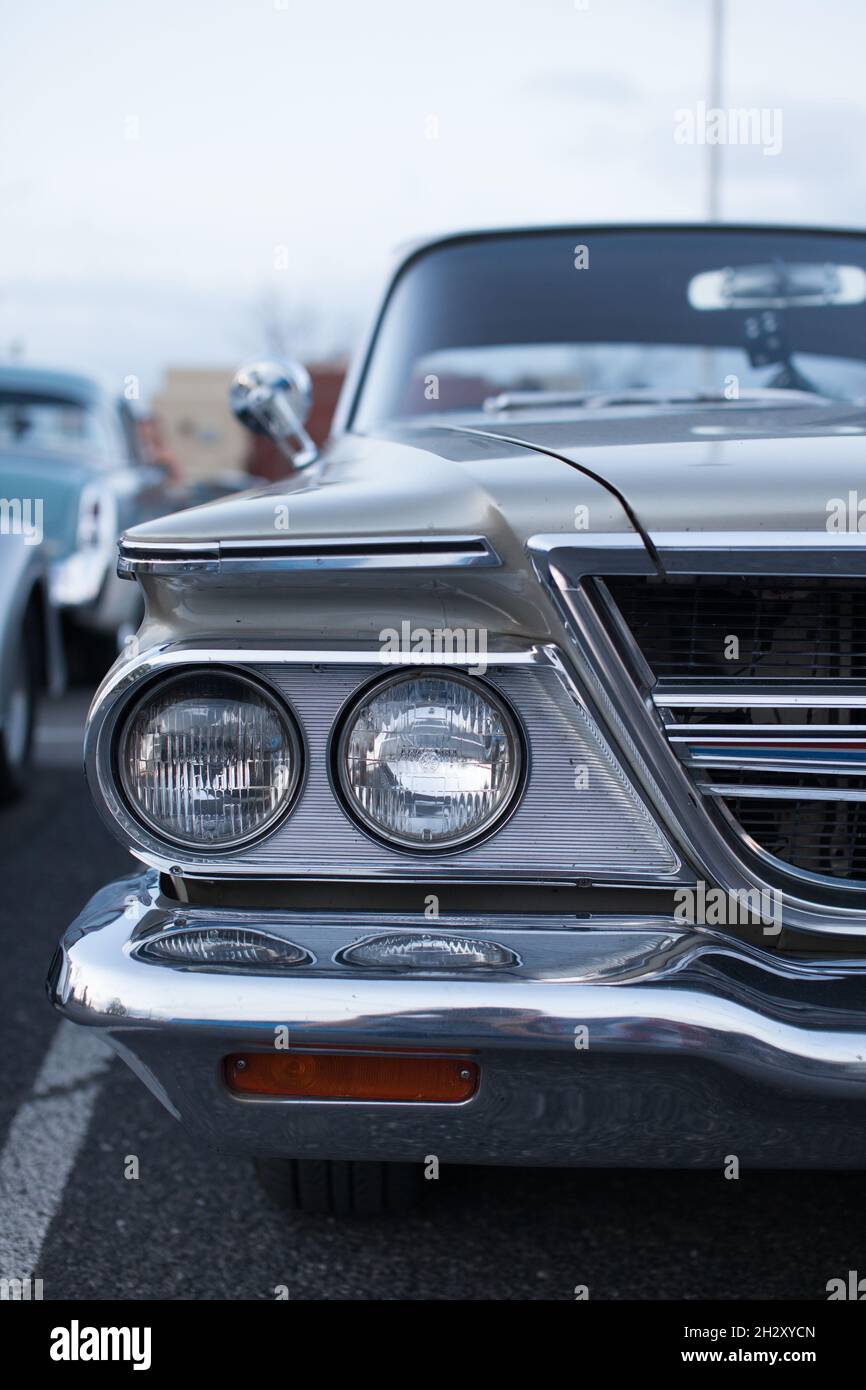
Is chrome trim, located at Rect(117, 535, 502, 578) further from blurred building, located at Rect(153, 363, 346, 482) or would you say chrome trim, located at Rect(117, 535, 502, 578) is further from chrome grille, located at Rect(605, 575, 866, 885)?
blurred building, located at Rect(153, 363, 346, 482)

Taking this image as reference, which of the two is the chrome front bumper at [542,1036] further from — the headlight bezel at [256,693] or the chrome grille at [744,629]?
the chrome grille at [744,629]

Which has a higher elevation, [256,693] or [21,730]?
[256,693]

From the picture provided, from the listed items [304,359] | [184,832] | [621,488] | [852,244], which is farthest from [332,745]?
[304,359]

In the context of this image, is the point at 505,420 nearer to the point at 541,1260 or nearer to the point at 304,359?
the point at 541,1260

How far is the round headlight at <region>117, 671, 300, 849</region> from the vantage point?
1534 millimetres

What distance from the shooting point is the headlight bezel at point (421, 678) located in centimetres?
151

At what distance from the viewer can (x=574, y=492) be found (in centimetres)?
149

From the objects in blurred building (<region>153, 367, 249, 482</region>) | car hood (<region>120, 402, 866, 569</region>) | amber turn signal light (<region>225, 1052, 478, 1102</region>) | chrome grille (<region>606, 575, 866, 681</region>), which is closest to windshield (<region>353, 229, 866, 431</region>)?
car hood (<region>120, 402, 866, 569</region>)

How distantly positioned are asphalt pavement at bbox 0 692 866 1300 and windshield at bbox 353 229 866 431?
1.54 m

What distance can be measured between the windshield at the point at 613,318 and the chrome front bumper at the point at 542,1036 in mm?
1594

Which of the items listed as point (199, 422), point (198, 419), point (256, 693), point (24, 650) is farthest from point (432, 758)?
point (198, 419)

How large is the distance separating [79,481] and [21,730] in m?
1.85

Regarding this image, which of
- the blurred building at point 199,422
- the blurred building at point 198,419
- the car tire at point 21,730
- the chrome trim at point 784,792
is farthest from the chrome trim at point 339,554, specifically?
the blurred building at point 198,419

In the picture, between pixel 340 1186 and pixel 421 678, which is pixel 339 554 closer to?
pixel 421 678
